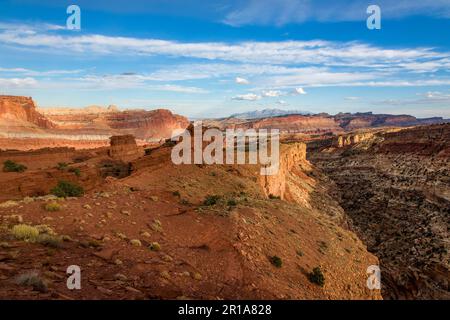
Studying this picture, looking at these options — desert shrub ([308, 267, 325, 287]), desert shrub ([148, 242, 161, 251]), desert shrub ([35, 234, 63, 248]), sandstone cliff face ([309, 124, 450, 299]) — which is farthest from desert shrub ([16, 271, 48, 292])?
sandstone cliff face ([309, 124, 450, 299])

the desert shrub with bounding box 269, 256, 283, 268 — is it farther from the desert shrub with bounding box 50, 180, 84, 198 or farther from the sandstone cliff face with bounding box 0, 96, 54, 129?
the sandstone cliff face with bounding box 0, 96, 54, 129

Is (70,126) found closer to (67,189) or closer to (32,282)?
(67,189)

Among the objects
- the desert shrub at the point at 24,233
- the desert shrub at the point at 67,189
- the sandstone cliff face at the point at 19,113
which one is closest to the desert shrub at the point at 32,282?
the desert shrub at the point at 24,233

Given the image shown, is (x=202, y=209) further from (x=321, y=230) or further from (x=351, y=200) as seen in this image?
(x=351, y=200)

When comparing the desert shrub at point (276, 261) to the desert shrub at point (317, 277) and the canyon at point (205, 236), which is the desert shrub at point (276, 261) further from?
the desert shrub at point (317, 277)

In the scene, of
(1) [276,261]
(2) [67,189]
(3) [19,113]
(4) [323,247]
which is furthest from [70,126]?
(1) [276,261]
